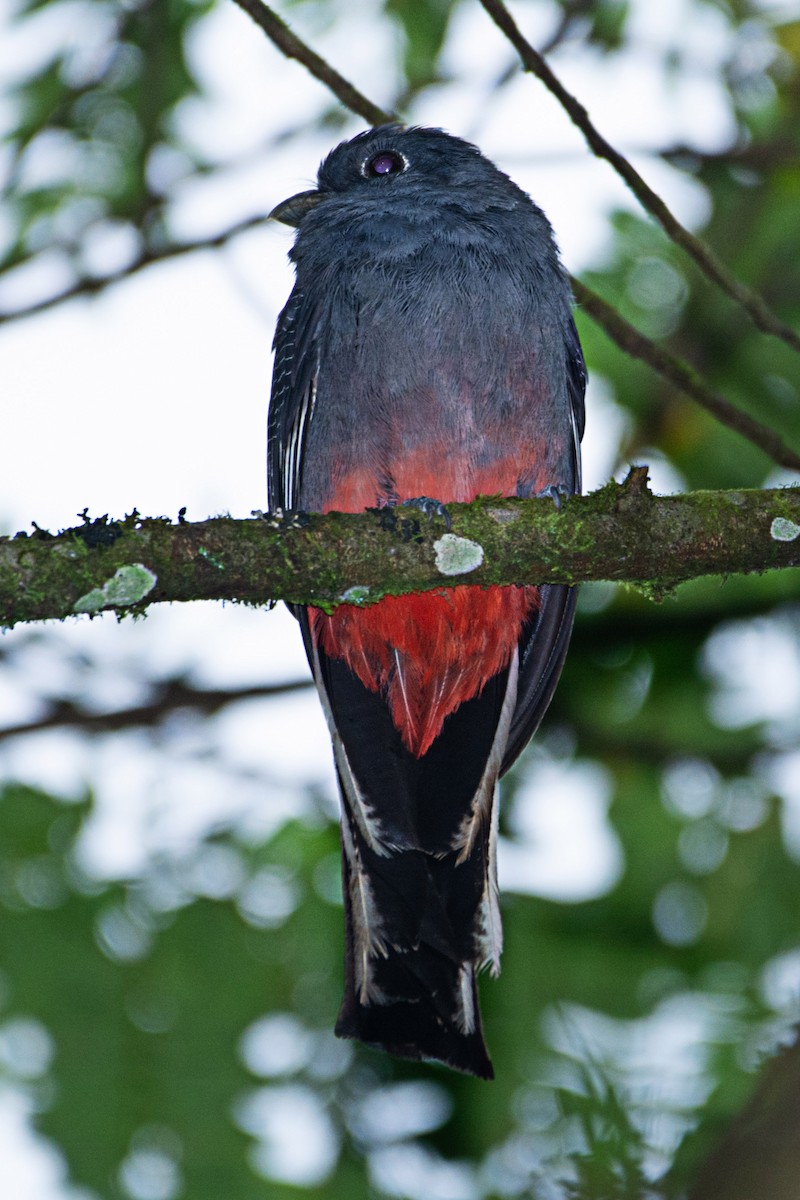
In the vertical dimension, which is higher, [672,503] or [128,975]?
[672,503]

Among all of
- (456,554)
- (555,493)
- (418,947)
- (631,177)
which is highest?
(631,177)

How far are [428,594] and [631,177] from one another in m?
1.93

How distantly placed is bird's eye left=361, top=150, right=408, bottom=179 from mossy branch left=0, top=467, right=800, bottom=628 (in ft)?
7.49

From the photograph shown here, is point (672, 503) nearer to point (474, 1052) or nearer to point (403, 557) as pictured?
point (403, 557)

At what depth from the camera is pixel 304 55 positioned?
547 cm

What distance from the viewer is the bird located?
186 inches

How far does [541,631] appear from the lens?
5328 mm

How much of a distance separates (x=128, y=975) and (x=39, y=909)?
1.78 ft

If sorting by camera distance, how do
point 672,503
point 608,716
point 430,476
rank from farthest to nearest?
point 608,716
point 430,476
point 672,503

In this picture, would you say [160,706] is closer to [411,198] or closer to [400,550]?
[411,198]

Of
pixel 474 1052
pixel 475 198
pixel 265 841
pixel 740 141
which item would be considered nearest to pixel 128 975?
pixel 265 841

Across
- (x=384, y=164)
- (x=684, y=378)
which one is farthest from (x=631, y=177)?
(x=384, y=164)

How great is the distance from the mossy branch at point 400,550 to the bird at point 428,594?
8.0 inches

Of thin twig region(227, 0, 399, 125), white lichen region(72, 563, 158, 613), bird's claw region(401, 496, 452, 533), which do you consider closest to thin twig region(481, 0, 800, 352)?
thin twig region(227, 0, 399, 125)
